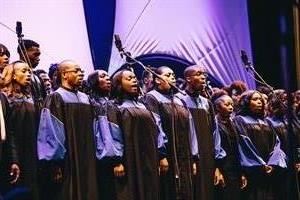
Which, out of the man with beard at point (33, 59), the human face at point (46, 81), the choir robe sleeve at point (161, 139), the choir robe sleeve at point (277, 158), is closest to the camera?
the man with beard at point (33, 59)

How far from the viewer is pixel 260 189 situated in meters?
7.73

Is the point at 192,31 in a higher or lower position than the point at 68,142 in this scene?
higher

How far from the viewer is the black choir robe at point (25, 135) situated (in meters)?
6.07

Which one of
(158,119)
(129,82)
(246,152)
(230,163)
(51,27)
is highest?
(51,27)

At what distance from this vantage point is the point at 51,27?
814 cm

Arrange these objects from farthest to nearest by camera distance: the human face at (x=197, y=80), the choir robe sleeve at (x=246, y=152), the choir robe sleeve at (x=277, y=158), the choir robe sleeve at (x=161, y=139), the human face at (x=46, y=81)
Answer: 1. the choir robe sleeve at (x=277, y=158)
2. the choir robe sleeve at (x=246, y=152)
3. the human face at (x=197, y=80)
4. the choir robe sleeve at (x=161, y=139)
5. the human face at (x=46, y=81)

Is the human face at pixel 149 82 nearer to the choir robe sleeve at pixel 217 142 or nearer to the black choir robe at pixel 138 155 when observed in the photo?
the black choir robe at pixel 138 155

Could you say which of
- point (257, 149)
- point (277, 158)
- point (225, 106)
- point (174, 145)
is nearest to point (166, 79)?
point (174, 145)

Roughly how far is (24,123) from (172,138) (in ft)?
5.35

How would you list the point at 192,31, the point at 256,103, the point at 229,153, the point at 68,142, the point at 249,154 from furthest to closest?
the point at 192,31
the point at 256,103
the point at 249,154
the point at 229,153
the point at 68,142

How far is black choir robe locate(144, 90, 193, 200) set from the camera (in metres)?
6.94

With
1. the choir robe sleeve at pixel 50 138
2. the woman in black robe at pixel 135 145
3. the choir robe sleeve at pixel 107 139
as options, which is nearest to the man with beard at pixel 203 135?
the woman in black robe at pixel 135 145

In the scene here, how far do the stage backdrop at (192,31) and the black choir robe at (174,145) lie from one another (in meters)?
2.11

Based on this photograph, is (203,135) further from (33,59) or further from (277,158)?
(33,59)
